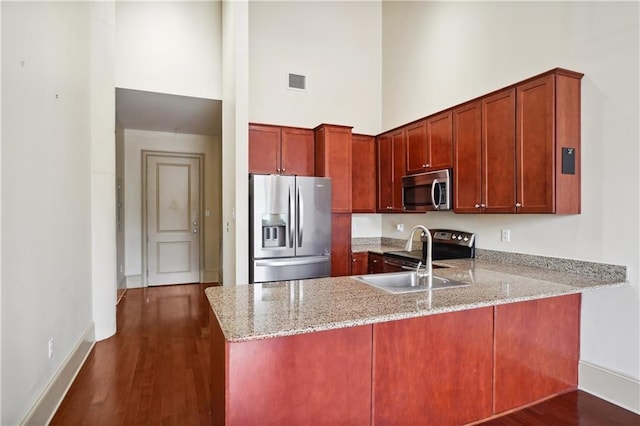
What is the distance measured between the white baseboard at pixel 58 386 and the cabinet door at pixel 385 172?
11.4 feet

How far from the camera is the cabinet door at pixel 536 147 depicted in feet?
7.98

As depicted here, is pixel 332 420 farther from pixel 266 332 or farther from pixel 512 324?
pixel 512 324

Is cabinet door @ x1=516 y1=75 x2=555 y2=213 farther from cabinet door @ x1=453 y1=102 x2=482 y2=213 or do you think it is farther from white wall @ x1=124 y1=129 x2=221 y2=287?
white wall @ x1=124 y1=129 x2=221 y2=287

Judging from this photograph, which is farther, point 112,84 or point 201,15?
point 201,15

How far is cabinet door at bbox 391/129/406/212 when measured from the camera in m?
4.12

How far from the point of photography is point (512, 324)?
2102mm

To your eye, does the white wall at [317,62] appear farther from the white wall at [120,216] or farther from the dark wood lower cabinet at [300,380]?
the dark wood lower cabinet at [300,380]

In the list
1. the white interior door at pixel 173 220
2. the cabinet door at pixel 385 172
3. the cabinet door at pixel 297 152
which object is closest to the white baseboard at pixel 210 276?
the white interior door at pixel 173 220

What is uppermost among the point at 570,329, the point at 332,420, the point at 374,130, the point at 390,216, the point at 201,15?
the point at 201,15

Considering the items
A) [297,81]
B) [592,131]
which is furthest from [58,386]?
[592,131]

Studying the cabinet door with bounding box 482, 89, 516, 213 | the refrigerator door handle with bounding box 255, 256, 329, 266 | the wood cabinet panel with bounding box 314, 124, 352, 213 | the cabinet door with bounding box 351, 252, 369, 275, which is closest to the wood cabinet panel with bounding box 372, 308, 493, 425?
the cabinet door with bounding box 482, 89, 516, 213

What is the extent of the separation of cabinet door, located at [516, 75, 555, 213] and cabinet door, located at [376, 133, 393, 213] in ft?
5.89

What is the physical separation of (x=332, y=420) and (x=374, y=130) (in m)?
4.12

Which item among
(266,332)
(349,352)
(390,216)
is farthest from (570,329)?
(390,216)
